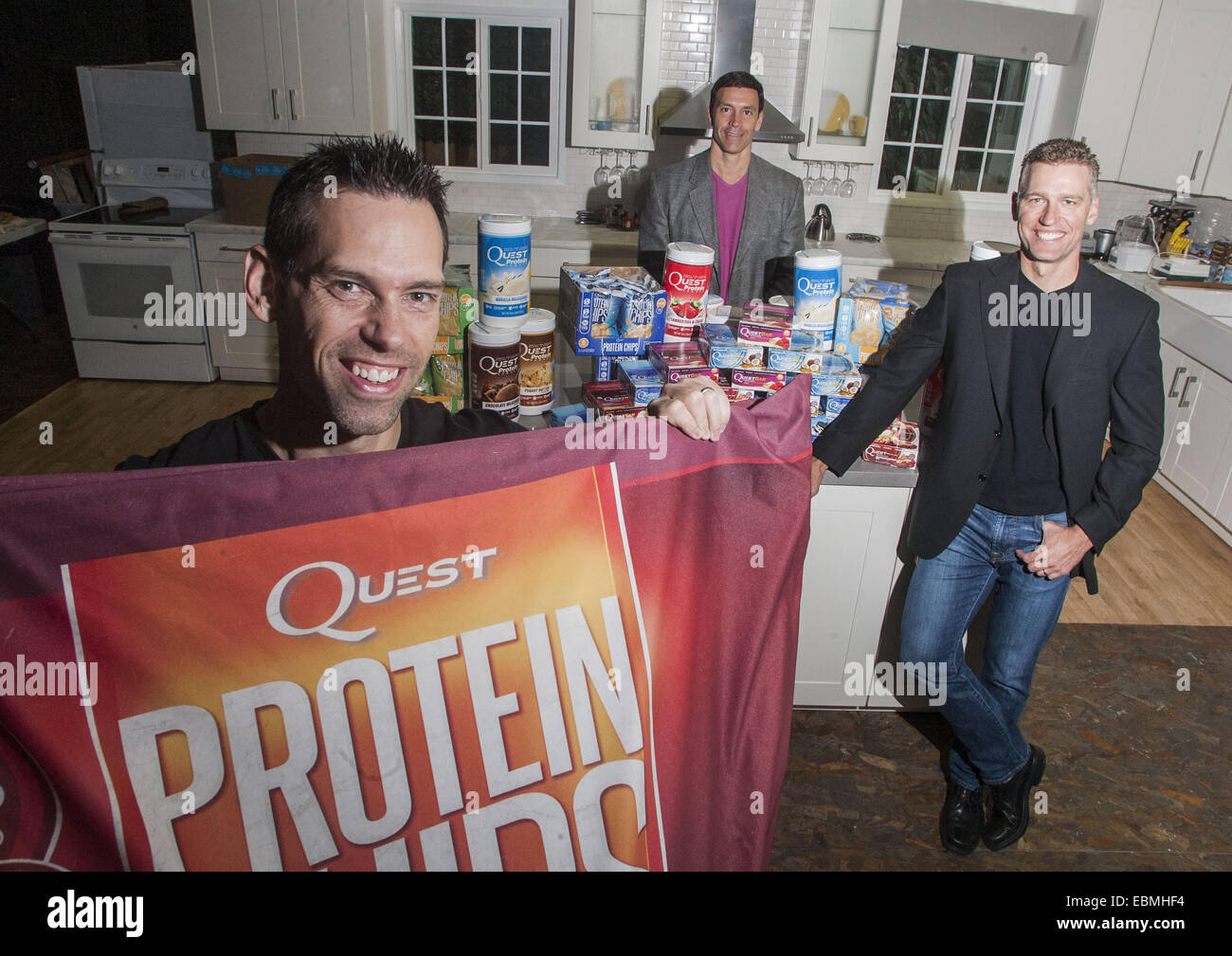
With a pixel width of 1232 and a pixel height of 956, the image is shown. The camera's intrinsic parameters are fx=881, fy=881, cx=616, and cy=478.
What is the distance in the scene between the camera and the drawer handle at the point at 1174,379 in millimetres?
4375

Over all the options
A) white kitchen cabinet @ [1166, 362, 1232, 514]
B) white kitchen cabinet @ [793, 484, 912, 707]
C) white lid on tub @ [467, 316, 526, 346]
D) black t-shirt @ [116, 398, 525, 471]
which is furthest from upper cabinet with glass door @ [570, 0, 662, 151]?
black t-shirt @ [116, 398, 525, 471]

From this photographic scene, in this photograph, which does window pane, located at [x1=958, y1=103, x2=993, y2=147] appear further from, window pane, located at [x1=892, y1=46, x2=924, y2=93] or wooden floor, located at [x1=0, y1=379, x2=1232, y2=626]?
wooden floor, located at [x1=0, y1=379, x2=1232, y2=626]

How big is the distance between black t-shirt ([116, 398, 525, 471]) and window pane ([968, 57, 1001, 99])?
5573mm

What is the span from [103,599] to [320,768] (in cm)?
37

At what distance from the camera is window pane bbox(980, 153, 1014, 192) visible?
606cm

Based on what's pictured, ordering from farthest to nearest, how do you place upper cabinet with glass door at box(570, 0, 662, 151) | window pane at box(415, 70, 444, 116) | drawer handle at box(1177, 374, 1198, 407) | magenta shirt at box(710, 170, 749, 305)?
window pane at box(415, 70, 444, 116) < upper cabinet with glass door at box(570, 0, 662, 151) < drawer handle at box(1177, 374, 1198, 407) < magenta shirt at box(710, 170, 749, 305)

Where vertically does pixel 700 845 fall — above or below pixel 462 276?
below

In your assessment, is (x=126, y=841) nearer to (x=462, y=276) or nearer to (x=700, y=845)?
(x=700, y=845)

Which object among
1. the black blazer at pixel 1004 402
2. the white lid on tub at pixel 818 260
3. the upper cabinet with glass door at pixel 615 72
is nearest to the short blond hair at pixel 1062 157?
the black blazer at pixel 1004 402

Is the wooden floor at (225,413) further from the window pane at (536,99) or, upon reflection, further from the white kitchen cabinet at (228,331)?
the window pane at (536,99)

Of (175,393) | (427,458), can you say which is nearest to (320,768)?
(427,458)

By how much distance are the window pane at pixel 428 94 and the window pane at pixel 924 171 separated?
3195 millimetres

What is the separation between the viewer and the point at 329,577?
1269mm

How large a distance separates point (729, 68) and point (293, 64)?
2.52 metres
